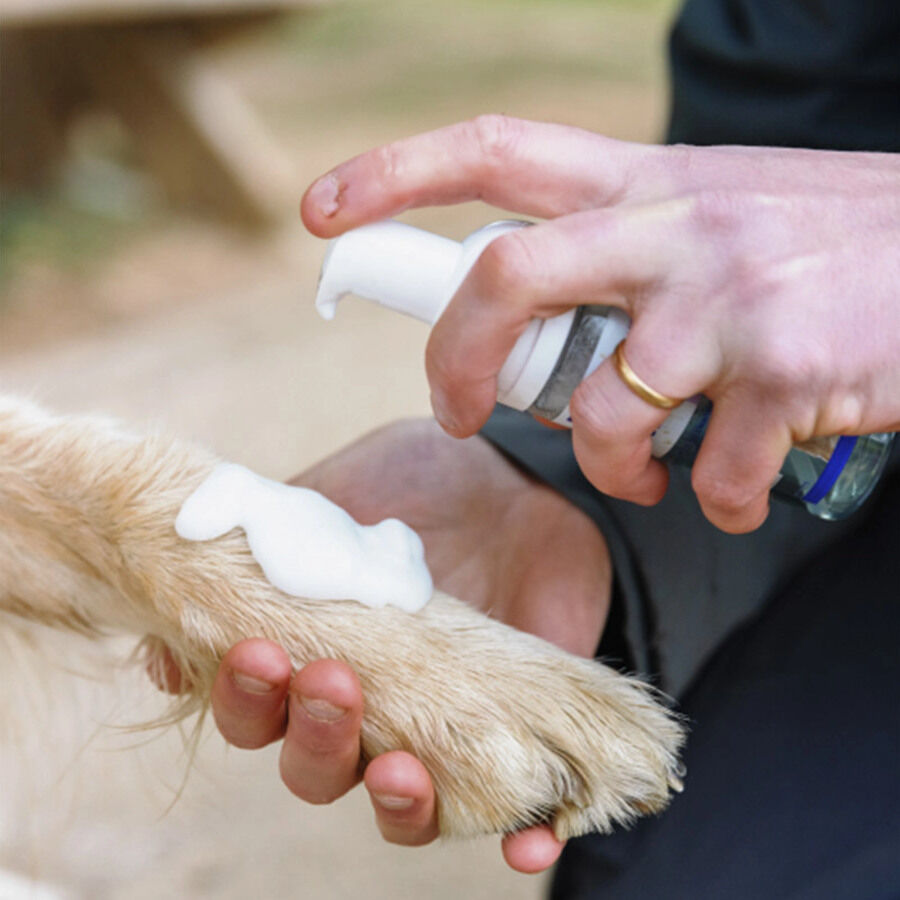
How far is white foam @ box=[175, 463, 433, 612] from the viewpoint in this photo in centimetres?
85

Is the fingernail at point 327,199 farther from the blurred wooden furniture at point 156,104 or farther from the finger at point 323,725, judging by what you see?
the blurred wooden furniture at point 156,104

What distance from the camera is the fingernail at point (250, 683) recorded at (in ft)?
2.65

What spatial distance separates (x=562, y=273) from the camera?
0.71 meters

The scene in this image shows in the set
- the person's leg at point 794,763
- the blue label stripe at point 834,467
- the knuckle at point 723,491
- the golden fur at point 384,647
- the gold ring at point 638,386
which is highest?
the gold ring at point 638,386

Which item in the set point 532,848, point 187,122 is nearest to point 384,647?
point 532,848

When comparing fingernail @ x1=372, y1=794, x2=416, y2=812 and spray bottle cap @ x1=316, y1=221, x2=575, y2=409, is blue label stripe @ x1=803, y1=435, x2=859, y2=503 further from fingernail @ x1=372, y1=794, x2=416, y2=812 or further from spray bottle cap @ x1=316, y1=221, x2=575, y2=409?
fingernail @ x1=372, y1=794, x2=416, y2=812

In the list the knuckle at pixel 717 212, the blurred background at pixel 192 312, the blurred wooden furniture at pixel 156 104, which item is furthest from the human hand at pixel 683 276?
the blurred wooden furniture at pixel 156 104

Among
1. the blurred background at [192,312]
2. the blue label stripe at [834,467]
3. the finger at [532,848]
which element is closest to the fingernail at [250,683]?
the finger at [532,848]

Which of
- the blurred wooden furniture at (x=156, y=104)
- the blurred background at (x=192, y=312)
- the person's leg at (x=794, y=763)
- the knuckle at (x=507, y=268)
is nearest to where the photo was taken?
the knuckle at (x=507, y=268)

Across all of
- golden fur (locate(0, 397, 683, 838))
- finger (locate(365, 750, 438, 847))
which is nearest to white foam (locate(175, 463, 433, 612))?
golden fur (locate(0, 397, 683, 838))

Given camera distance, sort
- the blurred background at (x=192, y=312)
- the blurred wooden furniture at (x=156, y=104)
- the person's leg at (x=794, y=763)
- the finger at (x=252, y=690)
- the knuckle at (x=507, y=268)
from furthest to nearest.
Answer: the blurred wooden furniture at (x=156, y=104), the blurred background at (x=192, y=312), the person's leg at (x=794, y=763), the finger at (x=252, y=690), the knuckle at (x=507, y=268)

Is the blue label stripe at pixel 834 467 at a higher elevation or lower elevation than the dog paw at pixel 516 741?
higher

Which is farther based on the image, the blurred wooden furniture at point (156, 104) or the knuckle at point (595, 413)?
the blurred wooden furniture at point (156, 104)

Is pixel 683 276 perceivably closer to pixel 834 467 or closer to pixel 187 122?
pixel 834 467
